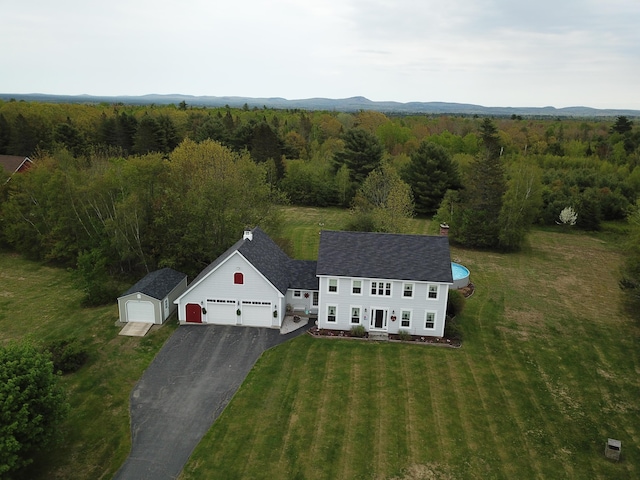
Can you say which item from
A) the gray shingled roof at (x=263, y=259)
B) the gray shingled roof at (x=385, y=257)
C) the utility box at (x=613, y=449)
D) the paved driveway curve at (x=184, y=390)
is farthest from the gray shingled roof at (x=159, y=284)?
the utility box at (x=613, y=449)

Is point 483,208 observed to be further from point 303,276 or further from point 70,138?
point 70,138

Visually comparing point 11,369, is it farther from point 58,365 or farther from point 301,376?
point 301,376

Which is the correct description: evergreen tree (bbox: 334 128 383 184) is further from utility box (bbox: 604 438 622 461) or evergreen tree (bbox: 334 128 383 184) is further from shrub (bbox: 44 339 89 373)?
utility box (bbox: 604 438 622 461)

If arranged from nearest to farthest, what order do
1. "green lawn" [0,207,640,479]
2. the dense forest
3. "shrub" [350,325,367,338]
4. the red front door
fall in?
1. "green lawn" [0,207,640,479]
2. "shrub" [350,325,367,338]
3. the red front door
4. the dense forest

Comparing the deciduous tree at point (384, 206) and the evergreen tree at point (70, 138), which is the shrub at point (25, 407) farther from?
the evergreen tree at point (70, 138)

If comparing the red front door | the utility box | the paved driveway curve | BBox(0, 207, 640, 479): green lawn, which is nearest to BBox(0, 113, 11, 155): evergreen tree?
BBox(0, 207, 640, 479): green lawn

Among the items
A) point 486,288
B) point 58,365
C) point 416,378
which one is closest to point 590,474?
point 416,378

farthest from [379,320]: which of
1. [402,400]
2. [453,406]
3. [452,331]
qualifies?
[453,406]
